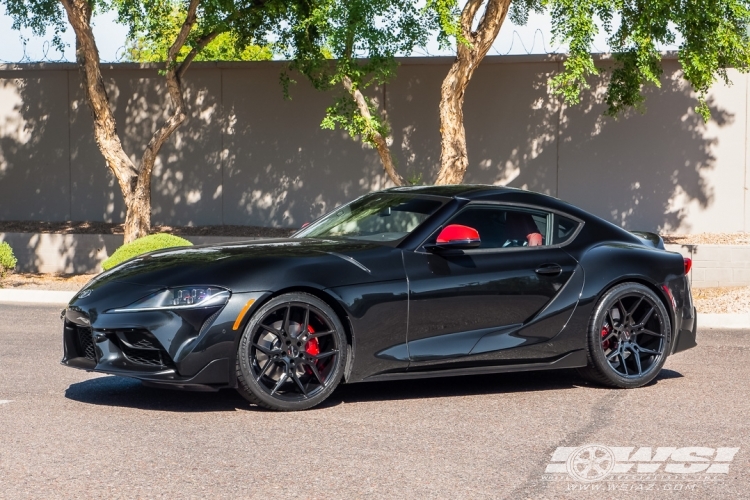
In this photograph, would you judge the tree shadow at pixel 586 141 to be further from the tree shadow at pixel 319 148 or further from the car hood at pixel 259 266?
the car hood at pixel 259 266

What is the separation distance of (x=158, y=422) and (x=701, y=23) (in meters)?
10.8

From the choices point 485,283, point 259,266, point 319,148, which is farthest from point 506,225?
point 319,148

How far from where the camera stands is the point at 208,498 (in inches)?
196

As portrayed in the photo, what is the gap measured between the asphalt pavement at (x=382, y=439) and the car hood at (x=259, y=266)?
0.84 m

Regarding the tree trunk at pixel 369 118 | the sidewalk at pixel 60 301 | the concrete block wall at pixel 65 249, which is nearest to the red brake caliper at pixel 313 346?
the sidewalk at pixel 60 301

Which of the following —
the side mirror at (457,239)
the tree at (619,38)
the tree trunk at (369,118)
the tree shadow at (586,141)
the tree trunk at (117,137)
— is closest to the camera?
the side mirror at (457,239)

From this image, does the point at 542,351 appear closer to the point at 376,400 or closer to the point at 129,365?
the point at 376,400

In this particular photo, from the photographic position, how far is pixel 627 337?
8016mm

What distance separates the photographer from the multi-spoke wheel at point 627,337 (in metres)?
7.85

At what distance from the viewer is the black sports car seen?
6.66 meters

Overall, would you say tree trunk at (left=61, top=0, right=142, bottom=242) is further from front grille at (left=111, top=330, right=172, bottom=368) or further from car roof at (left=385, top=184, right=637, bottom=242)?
front grille at (left=111, top=330, right=172, bottom=368)

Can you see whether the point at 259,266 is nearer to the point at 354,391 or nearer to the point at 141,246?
the point at 354,391

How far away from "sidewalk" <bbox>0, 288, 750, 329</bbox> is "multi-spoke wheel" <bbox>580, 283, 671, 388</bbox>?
4.66 meters

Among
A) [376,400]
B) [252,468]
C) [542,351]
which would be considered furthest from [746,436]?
[252,468]
